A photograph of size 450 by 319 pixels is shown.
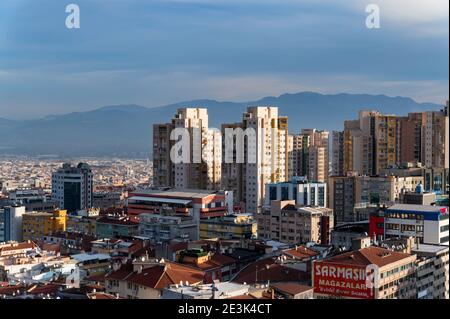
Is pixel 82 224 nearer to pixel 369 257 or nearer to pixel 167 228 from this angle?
pixel 167 228

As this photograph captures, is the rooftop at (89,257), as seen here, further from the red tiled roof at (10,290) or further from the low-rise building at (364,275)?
the low-rise building at (364,275)

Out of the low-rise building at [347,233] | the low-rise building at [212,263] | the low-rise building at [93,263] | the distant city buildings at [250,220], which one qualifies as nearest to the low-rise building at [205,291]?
the distant city buildings at [250,220]

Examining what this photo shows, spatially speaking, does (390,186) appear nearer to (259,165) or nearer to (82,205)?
(259,165)

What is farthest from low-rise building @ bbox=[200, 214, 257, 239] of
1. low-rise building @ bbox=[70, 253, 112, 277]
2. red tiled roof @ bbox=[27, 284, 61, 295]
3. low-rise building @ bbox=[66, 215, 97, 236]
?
red tiled roof @ bbox=[27, 284, 61, 295]

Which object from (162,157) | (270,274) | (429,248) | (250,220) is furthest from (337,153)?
(270,274)
